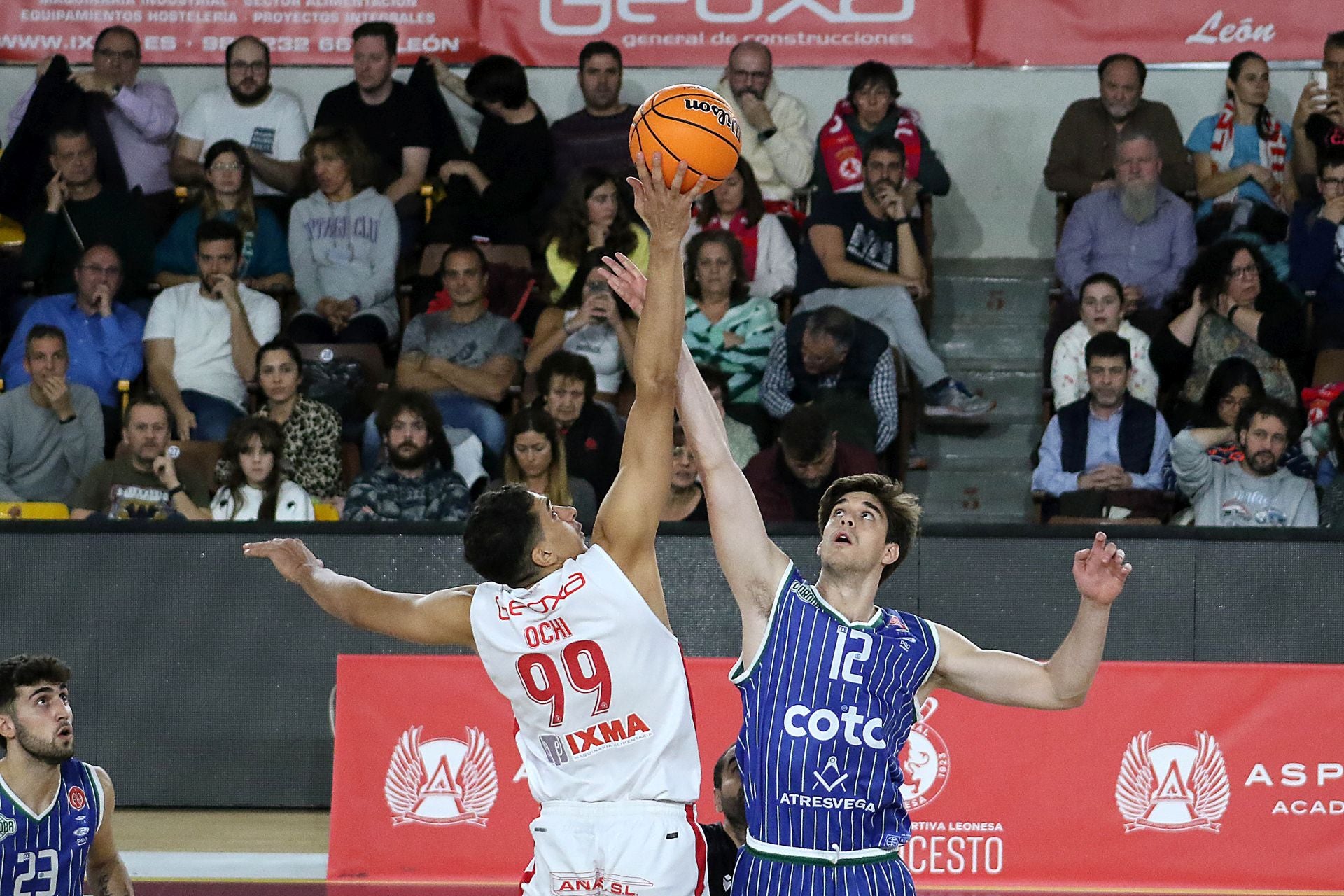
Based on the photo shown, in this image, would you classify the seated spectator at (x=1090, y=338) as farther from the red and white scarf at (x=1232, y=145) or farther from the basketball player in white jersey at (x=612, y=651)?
the basketball player in white jersey at (x=612, y=651)

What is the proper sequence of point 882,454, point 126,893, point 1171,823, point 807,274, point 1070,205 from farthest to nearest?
point 1070,205 → point 807,274 → point 882,454 → point 1171,823 → point 126,893

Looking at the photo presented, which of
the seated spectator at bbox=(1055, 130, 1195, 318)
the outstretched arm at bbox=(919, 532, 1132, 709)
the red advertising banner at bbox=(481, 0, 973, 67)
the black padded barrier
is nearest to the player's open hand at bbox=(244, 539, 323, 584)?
the outstretched arm at bbox=(919, 532, 1132, 709)

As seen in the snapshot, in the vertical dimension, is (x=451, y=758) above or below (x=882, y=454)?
below

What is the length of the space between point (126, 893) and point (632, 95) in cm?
755

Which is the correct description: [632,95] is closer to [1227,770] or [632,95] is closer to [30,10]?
[30,10]

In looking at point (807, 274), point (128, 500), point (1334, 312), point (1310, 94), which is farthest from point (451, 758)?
point (1310, 94)

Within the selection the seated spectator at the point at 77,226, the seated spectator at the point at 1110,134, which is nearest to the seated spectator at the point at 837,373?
the seated spectator at the point at 1110,134

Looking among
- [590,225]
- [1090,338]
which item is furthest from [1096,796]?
[590,225]

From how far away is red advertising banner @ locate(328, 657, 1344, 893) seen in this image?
6902 millimetres

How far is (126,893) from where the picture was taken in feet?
17.3

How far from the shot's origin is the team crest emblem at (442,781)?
7.13m

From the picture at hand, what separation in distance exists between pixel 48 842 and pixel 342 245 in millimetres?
5429

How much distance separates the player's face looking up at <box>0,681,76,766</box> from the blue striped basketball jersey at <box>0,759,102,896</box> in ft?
0.25

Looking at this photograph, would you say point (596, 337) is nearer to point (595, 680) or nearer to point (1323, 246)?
point (1323, 246)
